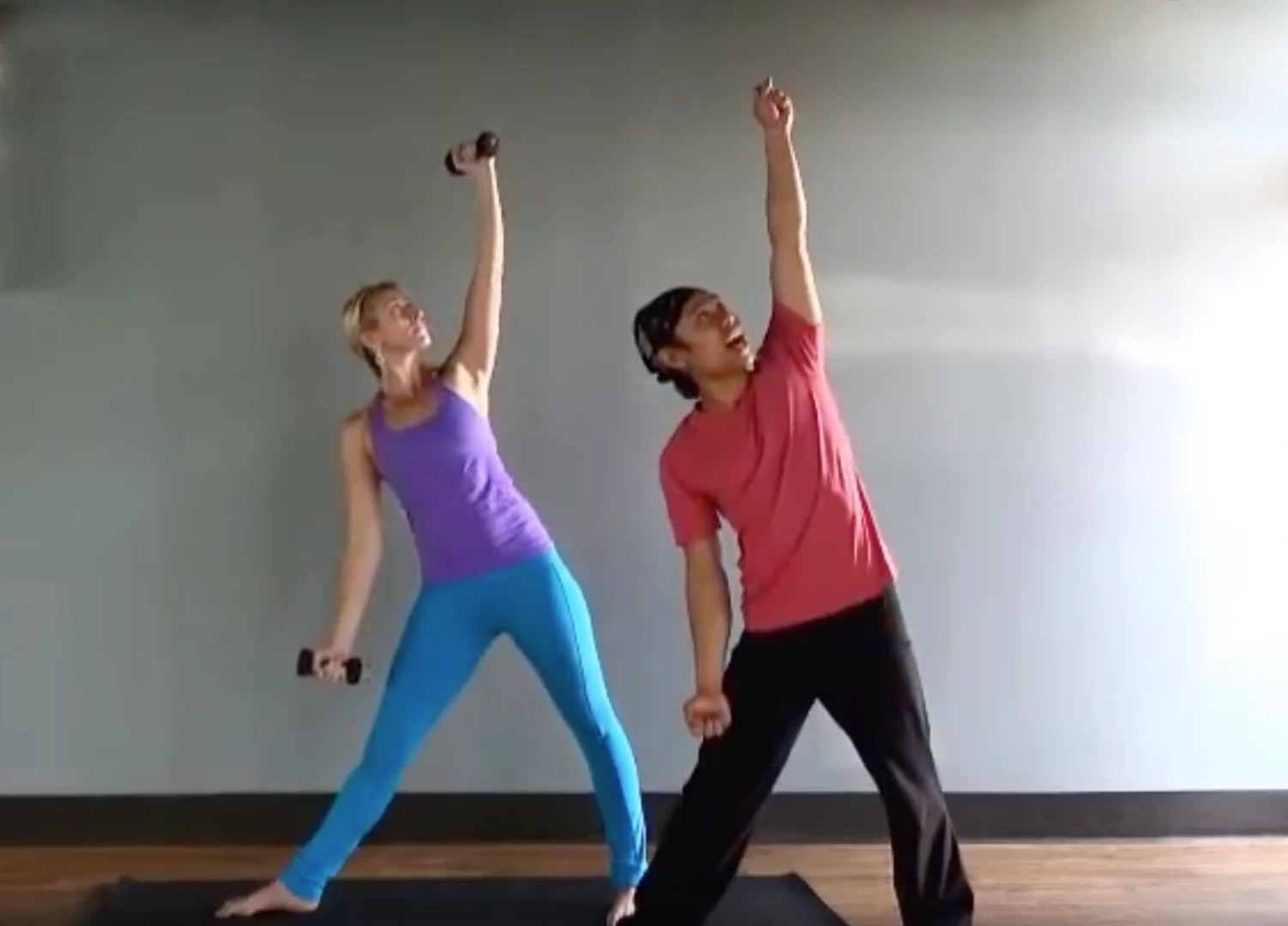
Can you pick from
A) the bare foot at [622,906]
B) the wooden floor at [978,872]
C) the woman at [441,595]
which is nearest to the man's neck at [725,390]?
the woman at [441,595]

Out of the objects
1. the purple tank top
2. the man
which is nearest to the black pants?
the man

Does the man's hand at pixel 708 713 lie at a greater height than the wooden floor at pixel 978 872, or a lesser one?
greater

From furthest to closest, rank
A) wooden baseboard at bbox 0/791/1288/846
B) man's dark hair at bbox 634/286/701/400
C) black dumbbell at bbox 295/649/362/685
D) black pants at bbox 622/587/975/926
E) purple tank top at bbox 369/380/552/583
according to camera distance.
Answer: wooden baseboard at bbox 0/791/1288/846 < purple tank top at bbox 369/380/552/583 < black dumbbell at bbox 295/649/362/685 < man's dark hair at bbox 634/286/701/400 < black pants at bbox 622/587/975/926

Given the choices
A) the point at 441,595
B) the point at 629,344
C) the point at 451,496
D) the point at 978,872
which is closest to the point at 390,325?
the point at 451,496

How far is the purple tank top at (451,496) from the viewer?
305 cm

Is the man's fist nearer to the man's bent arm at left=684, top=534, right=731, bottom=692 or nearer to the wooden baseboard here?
the man's bent arm at left=684, top=534, right=731, bottom=692

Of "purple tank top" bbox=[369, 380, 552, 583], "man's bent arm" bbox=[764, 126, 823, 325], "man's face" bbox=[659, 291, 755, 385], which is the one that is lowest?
"purple tank top" bbox=[369, 380, 552, 583]

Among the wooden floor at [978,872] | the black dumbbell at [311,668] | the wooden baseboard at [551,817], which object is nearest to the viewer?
the black dumbbell at [311,668]

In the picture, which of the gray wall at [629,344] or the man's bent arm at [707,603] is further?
the gray wall at [629,344]

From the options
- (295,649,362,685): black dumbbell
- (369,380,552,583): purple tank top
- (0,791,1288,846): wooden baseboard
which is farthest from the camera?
(0,791,1288,846): wooden baseboard

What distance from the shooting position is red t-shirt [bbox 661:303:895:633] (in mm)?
2670

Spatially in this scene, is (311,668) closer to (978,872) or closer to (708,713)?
(708,713)

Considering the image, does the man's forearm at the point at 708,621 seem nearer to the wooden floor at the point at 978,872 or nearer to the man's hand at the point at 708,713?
the man's hand at the point at 708,713

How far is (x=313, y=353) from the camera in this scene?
371 cm
